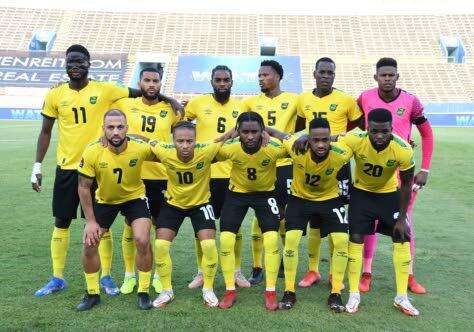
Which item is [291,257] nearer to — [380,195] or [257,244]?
[257,244]

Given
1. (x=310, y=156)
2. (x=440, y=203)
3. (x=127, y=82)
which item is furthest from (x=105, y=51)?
(x=310, y=156)

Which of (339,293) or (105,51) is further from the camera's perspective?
(105,51)

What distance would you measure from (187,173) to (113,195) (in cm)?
73

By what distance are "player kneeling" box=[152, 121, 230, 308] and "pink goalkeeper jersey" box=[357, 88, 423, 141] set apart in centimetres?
164

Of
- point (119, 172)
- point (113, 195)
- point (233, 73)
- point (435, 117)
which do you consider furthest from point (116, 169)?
point (233, 73)

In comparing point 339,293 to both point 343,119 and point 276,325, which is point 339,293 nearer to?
point 276,325

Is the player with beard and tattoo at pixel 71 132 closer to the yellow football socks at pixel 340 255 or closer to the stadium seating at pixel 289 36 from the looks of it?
the yellow football socks at pixel 340 255

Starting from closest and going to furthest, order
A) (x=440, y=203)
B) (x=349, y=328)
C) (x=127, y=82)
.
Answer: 1. (x=349, y=328)
2. (x=440, y=203)
3. (x=127, y=82)

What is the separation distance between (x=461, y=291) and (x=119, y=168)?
3.49m

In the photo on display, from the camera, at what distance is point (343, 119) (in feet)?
17.4

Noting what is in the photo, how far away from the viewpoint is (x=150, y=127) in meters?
5.20

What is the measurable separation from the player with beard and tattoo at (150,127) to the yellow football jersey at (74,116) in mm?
284

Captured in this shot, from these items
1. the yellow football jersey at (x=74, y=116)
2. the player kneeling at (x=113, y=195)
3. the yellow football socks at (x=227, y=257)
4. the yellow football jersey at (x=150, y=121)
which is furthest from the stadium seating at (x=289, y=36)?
the yellow football socks at (x=227, y=257)

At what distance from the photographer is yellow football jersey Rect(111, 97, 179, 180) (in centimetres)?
520
